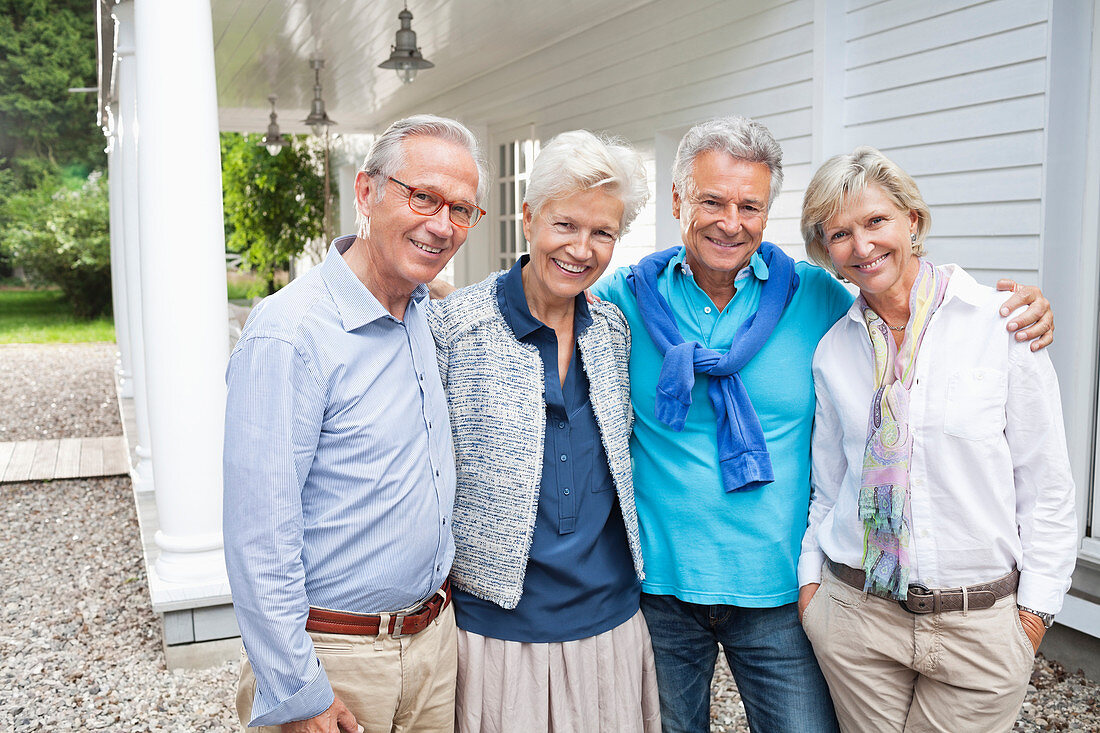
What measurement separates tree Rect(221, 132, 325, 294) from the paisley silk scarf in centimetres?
1382

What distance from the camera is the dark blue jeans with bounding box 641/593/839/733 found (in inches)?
74.5

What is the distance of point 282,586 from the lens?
1.43 m

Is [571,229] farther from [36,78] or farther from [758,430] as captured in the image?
[36,78]

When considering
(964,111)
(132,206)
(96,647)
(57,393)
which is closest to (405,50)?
(132,206)

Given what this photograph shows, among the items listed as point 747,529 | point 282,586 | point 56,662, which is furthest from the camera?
point 56,662

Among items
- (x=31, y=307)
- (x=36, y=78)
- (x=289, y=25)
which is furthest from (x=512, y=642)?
(x=36, y=78)

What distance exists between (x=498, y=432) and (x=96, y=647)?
3013mm

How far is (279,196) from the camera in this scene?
574 inches

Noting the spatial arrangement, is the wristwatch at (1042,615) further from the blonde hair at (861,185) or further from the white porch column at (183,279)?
the white porch column at (183,279)

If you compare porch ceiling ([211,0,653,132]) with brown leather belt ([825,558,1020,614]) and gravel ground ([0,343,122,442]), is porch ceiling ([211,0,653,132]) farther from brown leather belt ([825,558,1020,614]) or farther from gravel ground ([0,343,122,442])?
brown leather belt ([825,558,1020,614])

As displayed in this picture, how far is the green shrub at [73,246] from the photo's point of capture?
21.6 metres

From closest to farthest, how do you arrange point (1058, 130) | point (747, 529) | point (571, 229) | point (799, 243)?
point (571, 229) < point (747, 529) < point (1058, 130) < point (799, 243)

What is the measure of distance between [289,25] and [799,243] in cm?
445

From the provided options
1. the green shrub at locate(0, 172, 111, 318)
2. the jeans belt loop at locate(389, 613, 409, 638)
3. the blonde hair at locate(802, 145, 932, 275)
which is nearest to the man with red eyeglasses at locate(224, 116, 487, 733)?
the jeans belt loop at locate(389, 613, 409, 638)
